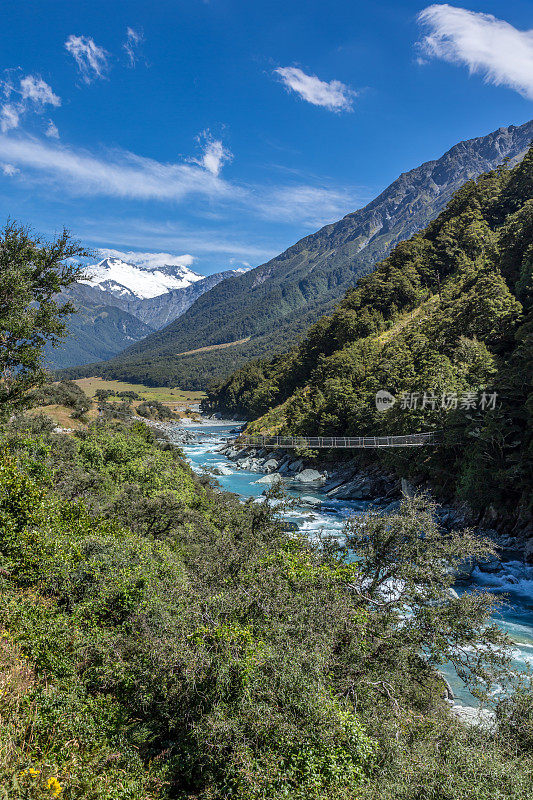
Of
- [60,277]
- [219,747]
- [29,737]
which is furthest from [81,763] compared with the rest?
[60,277]

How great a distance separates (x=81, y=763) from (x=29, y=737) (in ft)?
2.55

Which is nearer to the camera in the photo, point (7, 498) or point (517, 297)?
point (7, 498)

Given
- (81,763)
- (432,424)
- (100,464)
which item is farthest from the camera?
(432,424)

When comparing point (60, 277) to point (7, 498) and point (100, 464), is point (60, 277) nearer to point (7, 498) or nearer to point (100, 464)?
point (7, 498)

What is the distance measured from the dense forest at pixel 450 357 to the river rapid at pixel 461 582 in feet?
15.9

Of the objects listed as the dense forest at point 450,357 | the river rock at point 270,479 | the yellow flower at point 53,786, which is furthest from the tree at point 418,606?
the river rock at point 270,479

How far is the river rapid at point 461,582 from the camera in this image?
14.4 m

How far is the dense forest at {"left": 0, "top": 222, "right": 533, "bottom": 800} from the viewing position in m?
4.88

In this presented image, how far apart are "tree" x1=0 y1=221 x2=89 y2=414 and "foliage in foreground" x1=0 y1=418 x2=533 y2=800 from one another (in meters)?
2.72

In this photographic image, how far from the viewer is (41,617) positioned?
7.83 metres

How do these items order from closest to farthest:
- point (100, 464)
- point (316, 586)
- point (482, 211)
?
point (316, 586)
point (100, 464)
point (482, 211)

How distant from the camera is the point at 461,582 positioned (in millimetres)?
20406

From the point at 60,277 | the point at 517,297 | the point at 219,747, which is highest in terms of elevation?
the point at 517,297

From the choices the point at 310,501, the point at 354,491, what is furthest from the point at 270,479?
the point at 354,491
